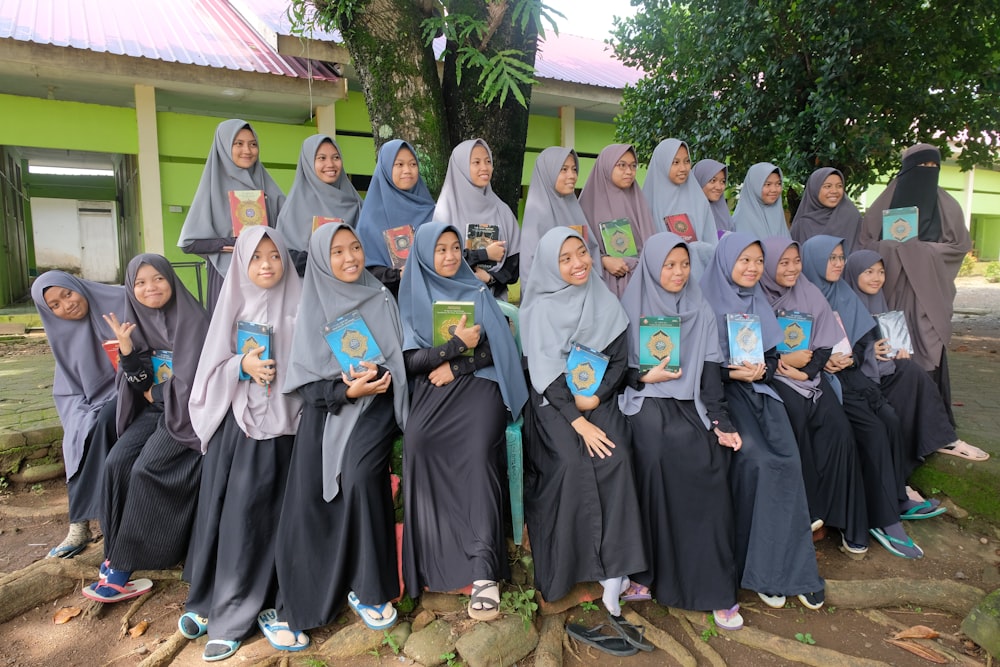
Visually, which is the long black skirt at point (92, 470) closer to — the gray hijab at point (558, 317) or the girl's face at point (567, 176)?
the gray hijab at point (558, 317)

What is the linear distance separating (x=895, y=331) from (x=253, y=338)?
3556mm

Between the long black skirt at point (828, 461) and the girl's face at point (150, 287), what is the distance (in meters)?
3.13

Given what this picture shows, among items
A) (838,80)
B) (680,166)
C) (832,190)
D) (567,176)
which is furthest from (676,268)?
(838,80)

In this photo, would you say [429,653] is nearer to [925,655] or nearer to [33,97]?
[925,655]

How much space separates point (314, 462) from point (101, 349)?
1.64 meters

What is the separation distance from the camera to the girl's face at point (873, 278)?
3.88m

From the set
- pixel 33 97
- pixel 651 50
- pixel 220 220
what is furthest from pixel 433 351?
pixel 33 97

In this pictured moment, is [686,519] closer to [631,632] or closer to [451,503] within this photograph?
[631,632]

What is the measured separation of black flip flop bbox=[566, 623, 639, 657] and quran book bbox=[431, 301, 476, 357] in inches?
52.3

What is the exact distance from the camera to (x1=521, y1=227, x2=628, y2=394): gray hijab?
3039mm

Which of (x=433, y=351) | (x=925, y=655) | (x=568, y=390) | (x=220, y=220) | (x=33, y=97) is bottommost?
(x=925, y=655)

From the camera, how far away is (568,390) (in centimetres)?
301

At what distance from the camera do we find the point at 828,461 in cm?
329

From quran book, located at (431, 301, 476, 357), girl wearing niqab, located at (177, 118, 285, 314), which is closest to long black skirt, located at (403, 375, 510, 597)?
quran book, located at (431, 301, 476, 357)
